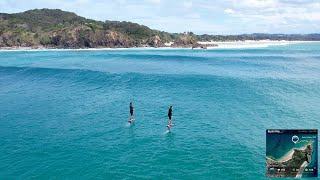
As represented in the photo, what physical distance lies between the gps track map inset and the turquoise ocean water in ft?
30.1

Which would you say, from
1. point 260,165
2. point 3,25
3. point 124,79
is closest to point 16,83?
point 124,79

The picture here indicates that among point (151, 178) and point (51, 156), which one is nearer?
point (151, 178)

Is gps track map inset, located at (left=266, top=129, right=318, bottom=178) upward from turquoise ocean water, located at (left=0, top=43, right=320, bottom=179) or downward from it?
upward

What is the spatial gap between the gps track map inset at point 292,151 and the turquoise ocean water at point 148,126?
30.1ft

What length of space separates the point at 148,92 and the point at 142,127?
17058 millimetres

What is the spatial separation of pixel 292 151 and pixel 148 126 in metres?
19.9

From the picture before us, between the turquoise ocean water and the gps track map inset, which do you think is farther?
the turquoise ocean water

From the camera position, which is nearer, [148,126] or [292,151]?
[292,151]

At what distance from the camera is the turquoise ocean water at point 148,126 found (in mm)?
20453

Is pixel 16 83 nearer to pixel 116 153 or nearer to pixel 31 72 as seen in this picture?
pixel 31 72

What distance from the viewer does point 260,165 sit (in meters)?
20.5

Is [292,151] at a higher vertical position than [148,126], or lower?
higher

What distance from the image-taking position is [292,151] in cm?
1004

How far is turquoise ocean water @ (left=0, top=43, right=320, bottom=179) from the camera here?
20453 millimetres
